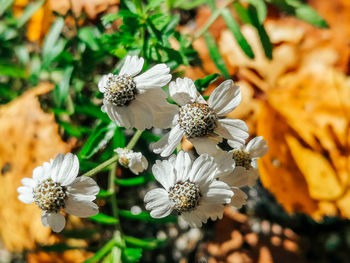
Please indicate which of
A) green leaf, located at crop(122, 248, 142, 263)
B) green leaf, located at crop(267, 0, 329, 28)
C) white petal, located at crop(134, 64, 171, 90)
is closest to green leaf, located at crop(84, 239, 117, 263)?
green leaf, located at crop(122, 248, 142, 263)

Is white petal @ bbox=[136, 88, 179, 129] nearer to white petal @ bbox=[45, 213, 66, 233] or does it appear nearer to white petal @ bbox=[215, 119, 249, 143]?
white petal @ bbox=[215, 119, 249, 143]

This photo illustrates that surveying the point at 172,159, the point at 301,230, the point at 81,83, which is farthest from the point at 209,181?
the point at 301,230

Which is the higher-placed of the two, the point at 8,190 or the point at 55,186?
the point at 55,186

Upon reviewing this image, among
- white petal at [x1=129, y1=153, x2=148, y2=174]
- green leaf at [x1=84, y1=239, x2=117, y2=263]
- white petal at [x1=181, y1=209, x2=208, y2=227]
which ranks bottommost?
green leaf at [x1=84, y1=239, x2=117, y2=263]

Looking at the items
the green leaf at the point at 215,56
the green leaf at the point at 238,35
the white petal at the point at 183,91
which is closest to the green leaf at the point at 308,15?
the green leaf at the point at 238,35

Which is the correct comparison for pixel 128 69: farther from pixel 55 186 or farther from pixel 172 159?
pixel 55 186

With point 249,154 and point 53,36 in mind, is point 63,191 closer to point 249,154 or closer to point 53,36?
point 249,154

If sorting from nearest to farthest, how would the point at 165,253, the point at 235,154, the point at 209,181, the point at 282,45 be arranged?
the point at 209,181
the point at 235,154
the point at 165,253
the point at 282,45

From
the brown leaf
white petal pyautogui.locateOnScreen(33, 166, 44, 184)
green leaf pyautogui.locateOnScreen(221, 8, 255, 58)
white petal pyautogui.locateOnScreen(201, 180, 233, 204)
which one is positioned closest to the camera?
white petal pyautogui.locateOnScreen(201, 180, 233, 204)
